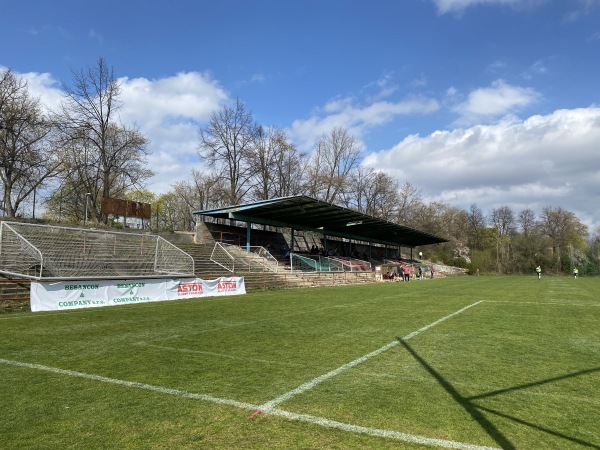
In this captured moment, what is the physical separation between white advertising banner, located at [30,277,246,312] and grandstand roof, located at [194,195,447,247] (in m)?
11.5

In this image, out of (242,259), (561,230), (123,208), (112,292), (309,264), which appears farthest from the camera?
(561,230)

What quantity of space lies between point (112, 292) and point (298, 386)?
12.5 metres

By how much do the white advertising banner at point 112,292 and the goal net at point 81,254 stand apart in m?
1.53

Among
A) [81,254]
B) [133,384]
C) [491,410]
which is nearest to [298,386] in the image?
[133,384]

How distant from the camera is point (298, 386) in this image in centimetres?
521

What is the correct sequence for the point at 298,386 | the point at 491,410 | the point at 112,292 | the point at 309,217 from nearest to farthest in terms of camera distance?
1. the point at 491,410
2. the point at 298,386
3. the point at 112,292
4. the point at 309,217

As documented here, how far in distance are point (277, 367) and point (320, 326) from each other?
4.31m

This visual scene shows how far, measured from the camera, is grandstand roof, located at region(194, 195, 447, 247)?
31609 mm

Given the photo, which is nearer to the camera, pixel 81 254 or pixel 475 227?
pixel 81 254

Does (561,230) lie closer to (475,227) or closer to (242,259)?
(475,227)

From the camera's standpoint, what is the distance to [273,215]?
35.0 metres

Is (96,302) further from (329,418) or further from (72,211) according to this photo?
(72,211)

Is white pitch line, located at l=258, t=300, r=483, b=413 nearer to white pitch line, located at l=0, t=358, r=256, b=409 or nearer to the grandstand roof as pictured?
white pitch line, located at l=0, t=358, r=256, b=409

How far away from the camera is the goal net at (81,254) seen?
1600cm
